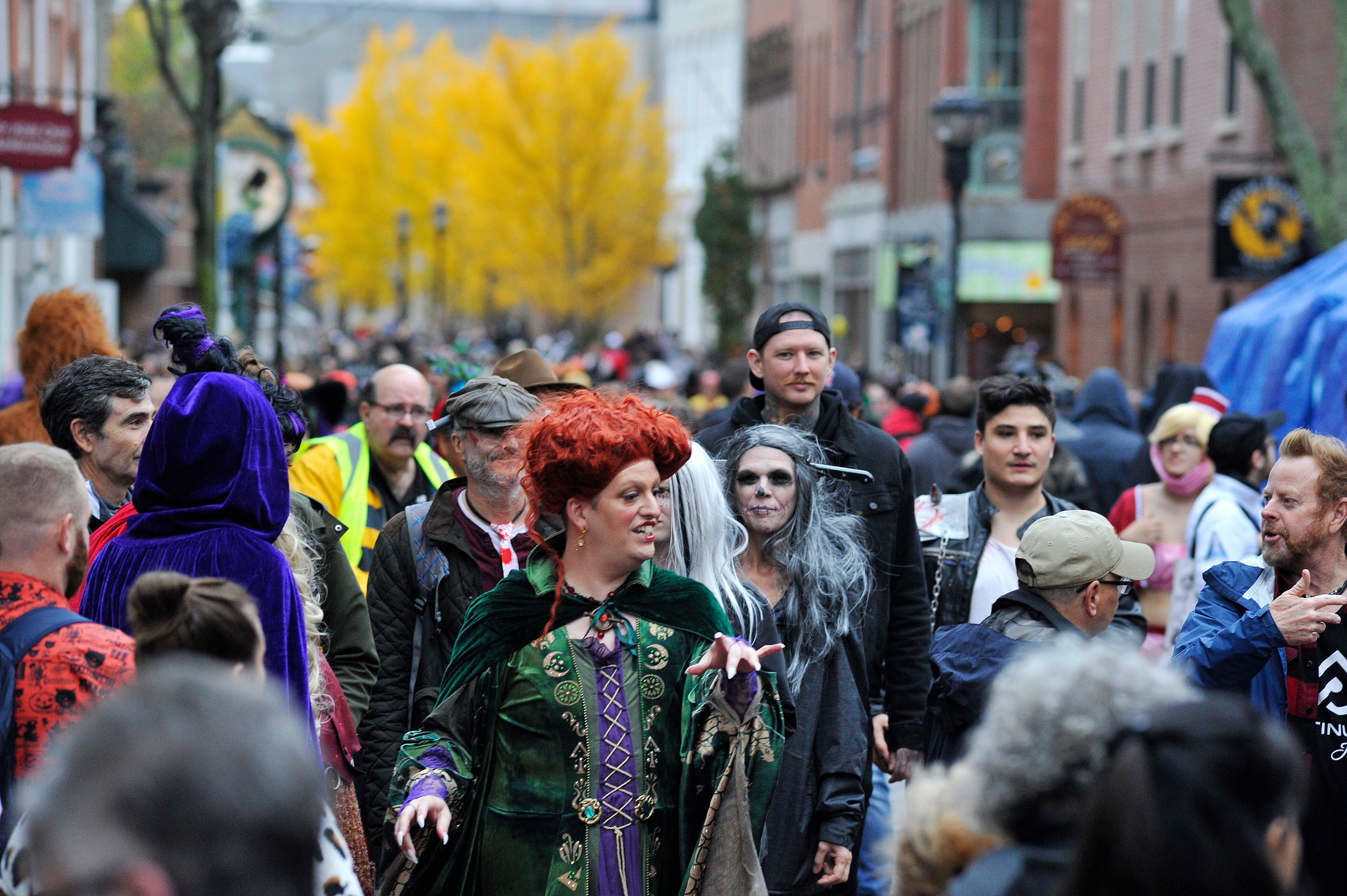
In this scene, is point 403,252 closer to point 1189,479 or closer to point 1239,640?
point 1189,479

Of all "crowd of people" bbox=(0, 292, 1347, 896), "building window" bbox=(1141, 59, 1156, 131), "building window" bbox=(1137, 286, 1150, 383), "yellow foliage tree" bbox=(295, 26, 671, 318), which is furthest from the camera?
"yellow foliage tree" bbox=(295, 26, 671, 318)

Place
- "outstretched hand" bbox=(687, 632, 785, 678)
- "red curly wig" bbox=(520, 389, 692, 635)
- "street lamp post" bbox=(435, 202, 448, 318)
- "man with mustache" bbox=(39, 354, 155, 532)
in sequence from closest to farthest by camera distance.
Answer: "outstretched hand" bbox=(687, 632, 785, 678) → "red curly wig" bbox=(520, 389, 692, 635) → "man with mustache" bbox=(39, 354, 155, 532) → "street lamp post" bbox=(435, 202, 448, 318)

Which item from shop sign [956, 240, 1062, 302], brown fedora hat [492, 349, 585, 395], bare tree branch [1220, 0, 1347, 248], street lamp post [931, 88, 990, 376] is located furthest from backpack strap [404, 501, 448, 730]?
shop sign [956, 240, 1062, 302]

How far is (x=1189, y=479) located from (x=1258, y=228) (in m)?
10.6

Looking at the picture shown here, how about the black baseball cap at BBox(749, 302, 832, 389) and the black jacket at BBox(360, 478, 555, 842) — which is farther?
the black baseball cap at BBox(749, 302, 832, 389)

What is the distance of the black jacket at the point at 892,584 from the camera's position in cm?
566

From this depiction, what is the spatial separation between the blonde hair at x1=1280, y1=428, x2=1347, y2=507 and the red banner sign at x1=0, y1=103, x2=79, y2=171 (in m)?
14.6

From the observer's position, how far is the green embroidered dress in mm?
4012

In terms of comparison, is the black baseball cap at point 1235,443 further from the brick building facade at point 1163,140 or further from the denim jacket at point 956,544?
the brick building facade at point 1163,140

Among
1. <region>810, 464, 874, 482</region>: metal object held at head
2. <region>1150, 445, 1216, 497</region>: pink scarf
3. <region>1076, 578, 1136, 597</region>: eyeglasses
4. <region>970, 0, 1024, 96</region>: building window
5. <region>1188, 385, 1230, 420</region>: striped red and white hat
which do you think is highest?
<region>970, 0, 1024, 96</region>: building window

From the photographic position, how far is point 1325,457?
16.2 ft

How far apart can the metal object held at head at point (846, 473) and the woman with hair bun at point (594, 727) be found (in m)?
1.41

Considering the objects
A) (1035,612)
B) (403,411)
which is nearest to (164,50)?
(403,411)

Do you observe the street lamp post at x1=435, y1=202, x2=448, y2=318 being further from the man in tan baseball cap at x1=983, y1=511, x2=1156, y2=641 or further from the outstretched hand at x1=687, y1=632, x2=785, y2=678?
the outstretched hand at x1=687, y1=632, x2=785, y2=678
